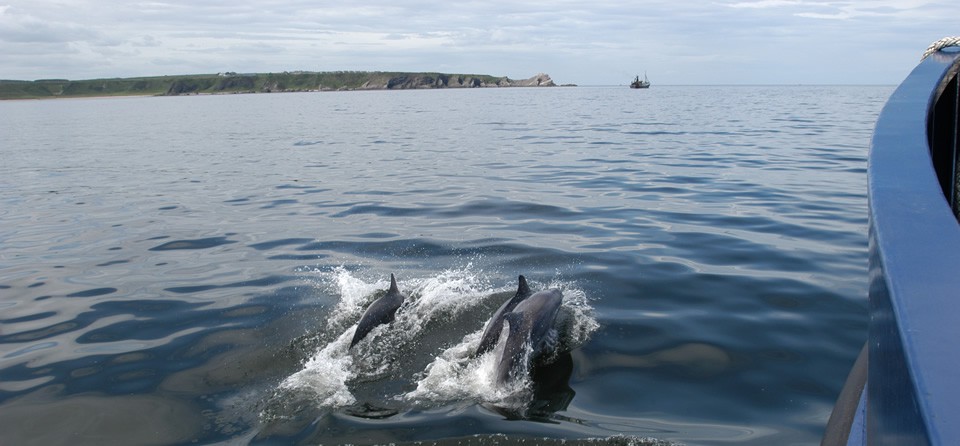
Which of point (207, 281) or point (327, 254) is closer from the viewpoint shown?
point (207, 281)

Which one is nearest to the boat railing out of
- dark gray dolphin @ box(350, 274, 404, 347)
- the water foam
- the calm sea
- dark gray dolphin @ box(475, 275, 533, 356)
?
the calm sea

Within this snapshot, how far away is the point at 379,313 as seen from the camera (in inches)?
353

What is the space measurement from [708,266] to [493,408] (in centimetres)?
599

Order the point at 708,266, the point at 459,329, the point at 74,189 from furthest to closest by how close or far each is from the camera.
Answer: the point at 74,189 < the point at 708,266 < the point at 459,329

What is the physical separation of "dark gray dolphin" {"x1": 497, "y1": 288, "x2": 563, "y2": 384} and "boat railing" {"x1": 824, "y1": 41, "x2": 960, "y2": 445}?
166 inches

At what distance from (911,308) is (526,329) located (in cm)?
604

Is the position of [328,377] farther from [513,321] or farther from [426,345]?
[513,321]

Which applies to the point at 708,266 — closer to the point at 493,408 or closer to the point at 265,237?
the point at 493,408

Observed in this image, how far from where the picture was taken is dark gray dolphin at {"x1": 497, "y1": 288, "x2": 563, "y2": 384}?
290 inches

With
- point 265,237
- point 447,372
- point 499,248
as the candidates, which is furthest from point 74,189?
point 447,372

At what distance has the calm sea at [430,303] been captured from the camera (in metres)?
6.84

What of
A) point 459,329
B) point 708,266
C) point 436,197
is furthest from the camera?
point 436,197

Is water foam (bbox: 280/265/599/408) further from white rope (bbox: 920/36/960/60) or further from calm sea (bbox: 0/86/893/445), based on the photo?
white rope (bbox: 920/36/960/60)

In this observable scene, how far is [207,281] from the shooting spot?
470 inches
